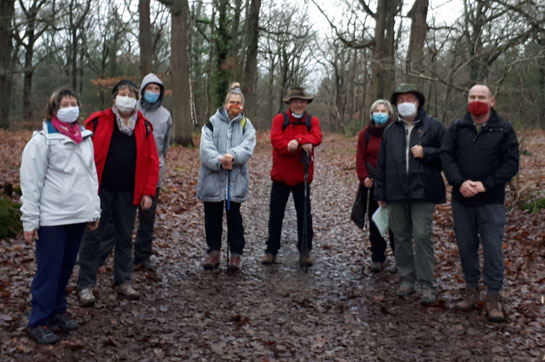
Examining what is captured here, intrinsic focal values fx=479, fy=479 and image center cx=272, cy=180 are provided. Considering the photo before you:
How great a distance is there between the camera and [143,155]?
495 centimetres

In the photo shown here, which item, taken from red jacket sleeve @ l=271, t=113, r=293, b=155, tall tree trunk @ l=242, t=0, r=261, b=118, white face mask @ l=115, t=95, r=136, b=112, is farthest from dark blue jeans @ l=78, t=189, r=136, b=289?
tall tree trunk @ l=242, t=0, r=261, b=118

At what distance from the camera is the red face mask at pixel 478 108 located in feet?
15.6

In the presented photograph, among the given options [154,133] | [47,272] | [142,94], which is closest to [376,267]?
[154,133]

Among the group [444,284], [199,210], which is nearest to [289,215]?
[199,210]

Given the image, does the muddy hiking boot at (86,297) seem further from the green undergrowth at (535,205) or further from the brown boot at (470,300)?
the green undergrowth at (535,205)

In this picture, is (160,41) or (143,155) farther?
(160,41)

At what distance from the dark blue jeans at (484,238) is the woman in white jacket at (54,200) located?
3.62 meters

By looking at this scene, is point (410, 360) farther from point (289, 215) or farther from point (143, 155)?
point (289, 215)

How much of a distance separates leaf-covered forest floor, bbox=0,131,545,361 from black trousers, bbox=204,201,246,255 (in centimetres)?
35

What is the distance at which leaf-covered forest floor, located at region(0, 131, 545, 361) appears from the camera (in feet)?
13.2

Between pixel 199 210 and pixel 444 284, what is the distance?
562cm

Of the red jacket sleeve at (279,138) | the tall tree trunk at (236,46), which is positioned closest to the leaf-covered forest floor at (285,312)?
the red jacket sleeve at (279,138)

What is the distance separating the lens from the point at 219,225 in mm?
6266

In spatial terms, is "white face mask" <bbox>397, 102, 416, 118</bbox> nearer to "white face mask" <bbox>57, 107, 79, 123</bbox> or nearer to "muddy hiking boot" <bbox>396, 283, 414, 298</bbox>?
"muddy hiking boot" <bbox>396, 283, 414, 298</bbox>
